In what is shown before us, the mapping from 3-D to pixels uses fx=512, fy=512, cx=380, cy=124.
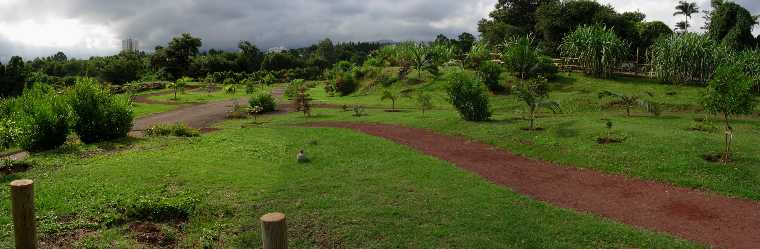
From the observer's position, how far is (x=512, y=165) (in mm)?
14836

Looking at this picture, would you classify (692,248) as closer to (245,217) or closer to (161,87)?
(245,217)

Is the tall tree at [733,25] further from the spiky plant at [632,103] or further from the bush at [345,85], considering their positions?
the bush at [345,85]

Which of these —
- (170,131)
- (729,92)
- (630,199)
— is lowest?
(630,199)

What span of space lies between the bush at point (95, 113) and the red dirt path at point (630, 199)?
11551 mm

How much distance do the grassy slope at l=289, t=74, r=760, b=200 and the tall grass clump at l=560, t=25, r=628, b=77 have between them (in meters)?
6.66

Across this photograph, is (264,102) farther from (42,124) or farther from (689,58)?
(689,58)

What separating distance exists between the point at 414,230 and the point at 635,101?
20865 mm

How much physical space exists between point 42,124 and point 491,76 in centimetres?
2513

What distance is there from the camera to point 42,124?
52.6ft

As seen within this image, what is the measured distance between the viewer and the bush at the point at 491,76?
33406 millimetres

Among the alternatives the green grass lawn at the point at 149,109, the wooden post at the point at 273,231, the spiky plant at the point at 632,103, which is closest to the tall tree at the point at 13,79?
the green grass lawn at the point at 149,109

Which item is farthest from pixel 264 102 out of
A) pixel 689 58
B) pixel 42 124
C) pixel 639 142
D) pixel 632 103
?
pixel 689 58

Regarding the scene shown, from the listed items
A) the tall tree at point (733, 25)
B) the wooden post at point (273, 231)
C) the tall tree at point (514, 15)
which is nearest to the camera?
the wooden post at point (273, 231)

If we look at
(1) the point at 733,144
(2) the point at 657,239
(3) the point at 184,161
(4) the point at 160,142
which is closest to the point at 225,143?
(4) the point at 160,142
